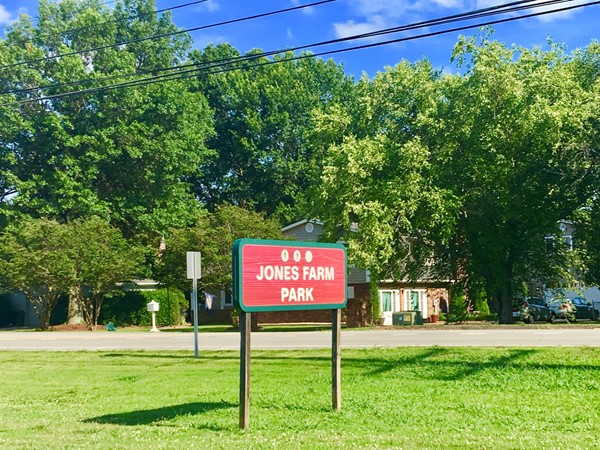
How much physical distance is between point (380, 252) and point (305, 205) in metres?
10.8

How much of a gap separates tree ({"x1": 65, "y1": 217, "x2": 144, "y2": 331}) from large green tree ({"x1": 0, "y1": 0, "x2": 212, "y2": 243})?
3.27 meters

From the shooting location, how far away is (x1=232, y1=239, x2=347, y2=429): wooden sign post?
31.7 feet

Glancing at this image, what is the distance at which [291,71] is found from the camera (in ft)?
208

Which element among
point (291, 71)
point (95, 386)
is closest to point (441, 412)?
point (95, 386)

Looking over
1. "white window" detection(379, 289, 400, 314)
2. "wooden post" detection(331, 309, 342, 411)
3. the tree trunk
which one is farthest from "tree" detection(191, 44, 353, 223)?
"wooden post" detection(331, 309, 342, 411)

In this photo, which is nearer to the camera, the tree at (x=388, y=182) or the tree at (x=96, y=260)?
the tree at (x=388, y=182)

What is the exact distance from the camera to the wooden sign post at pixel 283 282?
31.7ft

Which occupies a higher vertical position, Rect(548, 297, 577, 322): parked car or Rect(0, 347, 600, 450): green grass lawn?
Rect(548, 297, 577, 322): parked car

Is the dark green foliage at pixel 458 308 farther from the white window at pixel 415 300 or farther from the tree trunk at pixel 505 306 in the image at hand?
the tree trunk at pixel 505 306

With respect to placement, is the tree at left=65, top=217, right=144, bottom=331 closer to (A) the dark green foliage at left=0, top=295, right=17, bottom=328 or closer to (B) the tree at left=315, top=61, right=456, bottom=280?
(A) the dark green foliage at left=0, top=295, right=17, bottom=328

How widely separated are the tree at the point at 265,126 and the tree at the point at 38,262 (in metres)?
20.4

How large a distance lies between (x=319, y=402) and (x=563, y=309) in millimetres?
33143

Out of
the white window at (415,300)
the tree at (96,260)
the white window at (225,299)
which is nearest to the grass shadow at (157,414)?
the tree at (96,260)

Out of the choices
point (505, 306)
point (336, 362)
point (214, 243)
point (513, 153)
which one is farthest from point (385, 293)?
point (336, 362)
